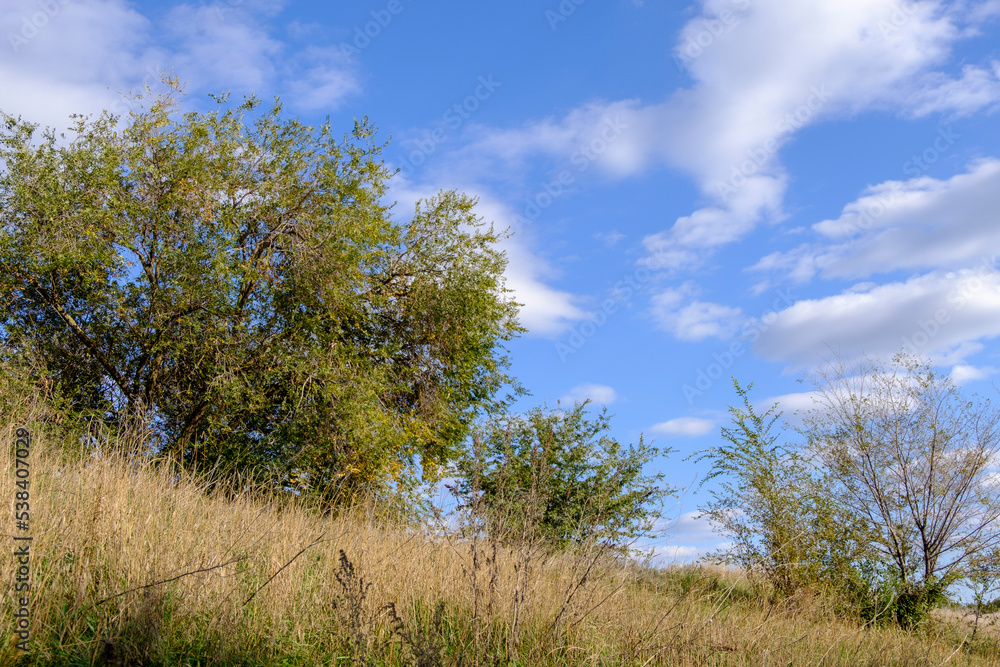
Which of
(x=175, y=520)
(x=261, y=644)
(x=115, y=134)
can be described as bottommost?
(x=261, y=644)

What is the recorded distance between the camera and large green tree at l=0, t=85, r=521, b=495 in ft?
41.8

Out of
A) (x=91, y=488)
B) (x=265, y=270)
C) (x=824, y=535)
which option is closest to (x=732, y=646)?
(x=91, y=488)

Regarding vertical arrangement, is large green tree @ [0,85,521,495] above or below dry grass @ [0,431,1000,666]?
above

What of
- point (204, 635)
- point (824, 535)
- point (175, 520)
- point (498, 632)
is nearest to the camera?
point (204, 635)

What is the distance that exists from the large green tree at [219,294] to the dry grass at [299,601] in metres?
5.74

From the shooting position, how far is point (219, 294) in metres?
12.6

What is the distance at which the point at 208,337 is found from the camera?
42.1 ft

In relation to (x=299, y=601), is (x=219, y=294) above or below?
above

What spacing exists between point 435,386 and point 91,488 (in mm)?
10537

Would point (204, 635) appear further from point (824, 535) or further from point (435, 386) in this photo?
point (435, 386)

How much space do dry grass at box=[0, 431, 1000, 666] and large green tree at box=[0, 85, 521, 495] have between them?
18.8 feet

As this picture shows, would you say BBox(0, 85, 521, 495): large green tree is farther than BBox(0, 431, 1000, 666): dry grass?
Yes

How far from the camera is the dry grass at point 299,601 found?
476cm

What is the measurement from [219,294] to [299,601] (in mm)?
8356
